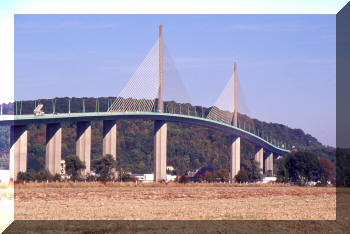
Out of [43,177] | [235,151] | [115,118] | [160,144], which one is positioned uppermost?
[115,118]

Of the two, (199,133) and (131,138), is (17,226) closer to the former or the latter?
(131,138)

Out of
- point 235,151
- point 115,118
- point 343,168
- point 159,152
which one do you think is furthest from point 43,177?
point 235,151

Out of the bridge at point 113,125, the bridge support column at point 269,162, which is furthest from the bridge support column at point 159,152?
the bridge support column at point 269,162

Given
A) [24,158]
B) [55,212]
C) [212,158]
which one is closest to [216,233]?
[55,212]

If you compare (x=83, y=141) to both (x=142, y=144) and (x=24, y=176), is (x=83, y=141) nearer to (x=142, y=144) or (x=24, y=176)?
(x=24, y=176)

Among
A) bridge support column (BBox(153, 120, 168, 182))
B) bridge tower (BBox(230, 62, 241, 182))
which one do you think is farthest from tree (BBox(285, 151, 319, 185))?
bridge support column (BBox(153, 120, 168, 182))

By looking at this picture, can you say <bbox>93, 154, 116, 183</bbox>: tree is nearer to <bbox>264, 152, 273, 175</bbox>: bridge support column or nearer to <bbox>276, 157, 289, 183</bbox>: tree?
<bbox>276, 157, 289, 183</bbox>: tree
